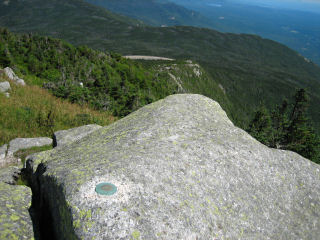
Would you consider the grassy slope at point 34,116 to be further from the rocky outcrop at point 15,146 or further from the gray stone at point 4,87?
the rocky outcrop at point 15,146

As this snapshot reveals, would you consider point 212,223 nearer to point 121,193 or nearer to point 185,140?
point 121,193

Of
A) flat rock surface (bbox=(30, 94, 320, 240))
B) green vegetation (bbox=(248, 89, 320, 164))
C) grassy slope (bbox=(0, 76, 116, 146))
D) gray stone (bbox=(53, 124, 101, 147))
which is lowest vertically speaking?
green vegetation (bbox=(248, 89, 320, 164))

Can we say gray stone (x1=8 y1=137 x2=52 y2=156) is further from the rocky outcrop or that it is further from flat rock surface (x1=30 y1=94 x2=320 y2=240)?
flat rock surface (x1=30 y1=94 x2=320 y2=240)

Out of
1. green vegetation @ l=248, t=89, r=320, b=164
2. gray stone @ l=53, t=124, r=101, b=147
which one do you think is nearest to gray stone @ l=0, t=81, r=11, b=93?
gray stone @ l=53, t=124, r=101, b=147

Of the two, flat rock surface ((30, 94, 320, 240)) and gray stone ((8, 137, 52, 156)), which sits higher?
flat rock surface ((30, 94, 320, 240))

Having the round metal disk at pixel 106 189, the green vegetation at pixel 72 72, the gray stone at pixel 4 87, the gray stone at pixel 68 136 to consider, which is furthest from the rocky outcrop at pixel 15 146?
the green vegetation at pixel 72 72

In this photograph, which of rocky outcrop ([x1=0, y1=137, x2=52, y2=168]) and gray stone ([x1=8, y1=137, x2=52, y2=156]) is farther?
gray stone ([x1=8, y1=137, x2=52, y2=156])

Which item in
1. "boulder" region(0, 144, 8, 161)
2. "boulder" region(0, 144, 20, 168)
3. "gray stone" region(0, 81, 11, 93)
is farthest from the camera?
"gray stone" region(0, 81, 11, 93)
